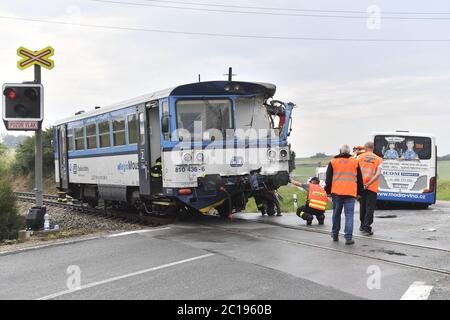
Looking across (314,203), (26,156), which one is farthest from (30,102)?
(26,156)

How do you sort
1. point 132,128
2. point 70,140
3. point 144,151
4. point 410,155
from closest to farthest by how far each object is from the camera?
point 144,151 < point 132,128 < point 410,155 < point 70,140

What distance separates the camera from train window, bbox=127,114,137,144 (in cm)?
1303

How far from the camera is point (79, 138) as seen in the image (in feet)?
56.7

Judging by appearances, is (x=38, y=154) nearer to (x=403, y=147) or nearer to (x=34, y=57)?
(x=34, y=57)

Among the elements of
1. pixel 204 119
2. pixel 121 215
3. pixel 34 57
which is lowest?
pixel 121 215

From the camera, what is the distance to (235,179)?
39.5 ft

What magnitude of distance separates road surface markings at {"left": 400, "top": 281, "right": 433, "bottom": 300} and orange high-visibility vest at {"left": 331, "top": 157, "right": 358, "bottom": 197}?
10.0ft

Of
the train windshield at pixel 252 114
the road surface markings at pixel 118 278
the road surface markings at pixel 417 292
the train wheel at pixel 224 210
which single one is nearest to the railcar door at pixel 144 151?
the train wheel at pixel 224 210

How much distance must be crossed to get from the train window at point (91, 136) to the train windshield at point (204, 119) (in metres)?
5.07

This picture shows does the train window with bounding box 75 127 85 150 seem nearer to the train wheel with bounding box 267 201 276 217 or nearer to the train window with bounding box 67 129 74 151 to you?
the train window with bounding box 67 129 74 151

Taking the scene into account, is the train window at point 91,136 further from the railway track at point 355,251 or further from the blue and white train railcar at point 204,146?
the railway track at point 355,251

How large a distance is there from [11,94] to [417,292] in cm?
881

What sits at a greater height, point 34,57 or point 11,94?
point 34,57
